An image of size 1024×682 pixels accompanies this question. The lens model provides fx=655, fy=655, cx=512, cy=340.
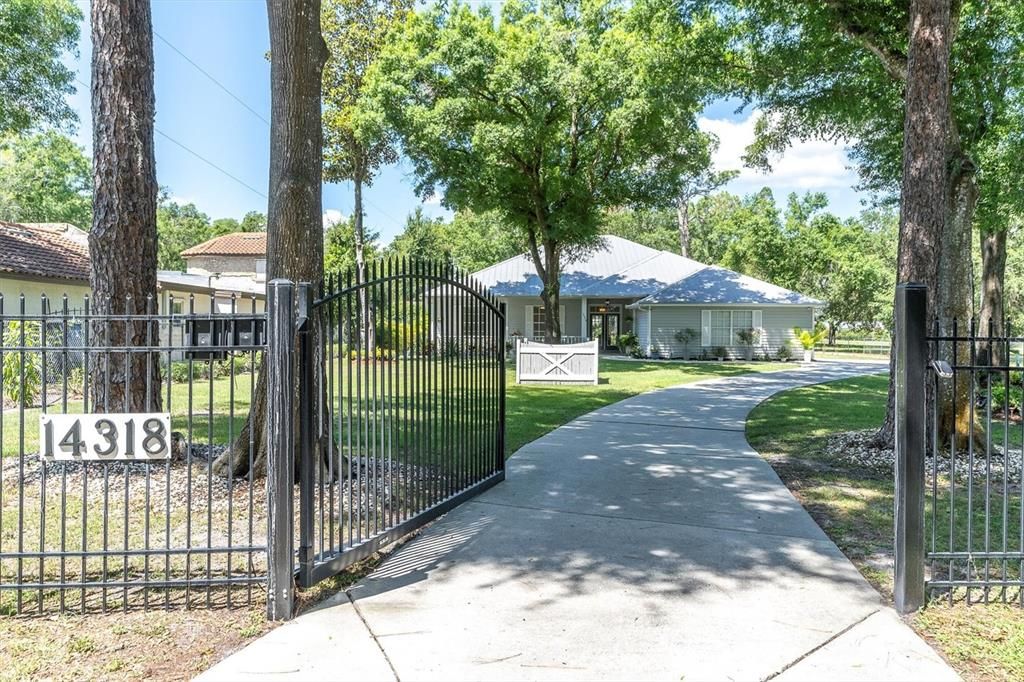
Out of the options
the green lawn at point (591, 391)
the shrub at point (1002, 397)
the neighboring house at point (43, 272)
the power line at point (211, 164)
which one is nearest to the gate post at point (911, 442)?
the green lawn at point (591, 391)

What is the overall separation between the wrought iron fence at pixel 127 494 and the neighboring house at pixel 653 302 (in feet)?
67.5

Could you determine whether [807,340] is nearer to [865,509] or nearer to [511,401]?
[511,401]

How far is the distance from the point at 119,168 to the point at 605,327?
28492 millimetres

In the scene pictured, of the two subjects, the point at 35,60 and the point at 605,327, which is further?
the point at 605,327

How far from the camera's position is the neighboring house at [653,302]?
2839 centimetres

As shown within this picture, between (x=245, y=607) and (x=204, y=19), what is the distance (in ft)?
49.0

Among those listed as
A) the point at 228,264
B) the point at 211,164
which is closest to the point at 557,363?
the point at 211,164

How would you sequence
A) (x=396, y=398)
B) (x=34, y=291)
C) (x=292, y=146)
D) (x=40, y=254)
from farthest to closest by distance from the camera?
1. (x=40, y=254)
2. (x=34, y=291)
3. (x=292, y=146)
4. (x=396, y=398)

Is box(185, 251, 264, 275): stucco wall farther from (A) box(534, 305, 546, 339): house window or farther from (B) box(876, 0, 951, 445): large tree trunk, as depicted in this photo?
(B) box(876, 0, 951, 445): large tree trunk

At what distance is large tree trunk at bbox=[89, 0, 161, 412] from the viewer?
5.98 meters

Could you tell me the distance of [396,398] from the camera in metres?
5.11

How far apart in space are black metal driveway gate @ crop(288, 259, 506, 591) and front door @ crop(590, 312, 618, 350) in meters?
26.6

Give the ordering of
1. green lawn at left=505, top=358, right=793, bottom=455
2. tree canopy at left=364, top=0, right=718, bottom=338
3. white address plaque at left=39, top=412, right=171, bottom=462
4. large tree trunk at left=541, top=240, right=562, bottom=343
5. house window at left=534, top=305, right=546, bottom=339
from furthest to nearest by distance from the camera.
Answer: house window at left=534, top=305, right=546, bottom=339 < large tree trunk at left=541, top=240, right=562, bottom=343 < tree canopy at left=364, top=0, right=718, bottom=338 < green lawn at left=505, top=358, right=793, bottom=455 < white address plaque at left=39, top=412, right=171, bottom=462

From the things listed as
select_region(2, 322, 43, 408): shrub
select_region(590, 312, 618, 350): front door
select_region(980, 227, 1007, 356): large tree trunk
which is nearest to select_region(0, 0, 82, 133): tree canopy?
select_region(2, 322, 43, 408): shrub
